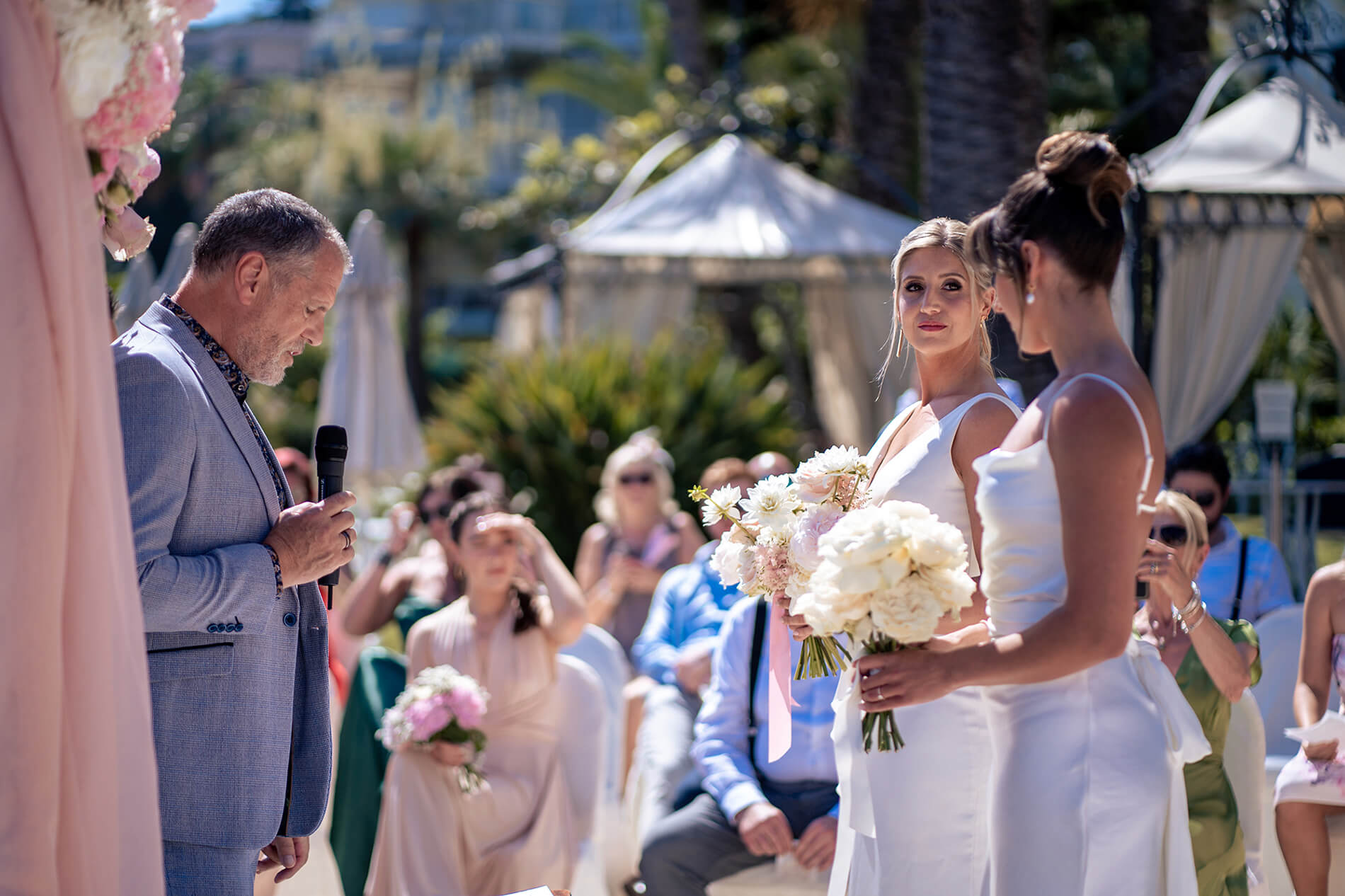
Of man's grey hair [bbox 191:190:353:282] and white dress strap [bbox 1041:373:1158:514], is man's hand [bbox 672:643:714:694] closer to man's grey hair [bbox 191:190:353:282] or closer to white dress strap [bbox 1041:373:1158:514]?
man's grey hair [bbox 191:190:353:282]

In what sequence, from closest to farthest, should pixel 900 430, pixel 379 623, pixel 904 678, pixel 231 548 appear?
pixel 904 678
pixel 231 548
pixel 900 430
pixel 379 623

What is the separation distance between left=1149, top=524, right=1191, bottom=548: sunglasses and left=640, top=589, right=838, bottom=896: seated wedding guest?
113 cm

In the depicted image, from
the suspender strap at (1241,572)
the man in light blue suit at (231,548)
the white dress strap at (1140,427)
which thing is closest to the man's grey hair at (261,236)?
the man in light blue suit at (231,548)

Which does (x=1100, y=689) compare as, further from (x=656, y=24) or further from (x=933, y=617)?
(x=656, y=24)

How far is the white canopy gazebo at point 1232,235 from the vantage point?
6.90m

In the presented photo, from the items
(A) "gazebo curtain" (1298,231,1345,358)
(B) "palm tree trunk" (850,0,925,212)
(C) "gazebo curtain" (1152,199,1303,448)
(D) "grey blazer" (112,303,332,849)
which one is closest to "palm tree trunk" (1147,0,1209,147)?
(B) "palm tree trunk" (850,0,925,212)

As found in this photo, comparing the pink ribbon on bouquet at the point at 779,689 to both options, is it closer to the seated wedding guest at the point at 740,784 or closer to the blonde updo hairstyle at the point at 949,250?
the blonde updo hairstyle at the point at 949,250

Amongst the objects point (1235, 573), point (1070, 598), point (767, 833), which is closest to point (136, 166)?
point (1070, 598)

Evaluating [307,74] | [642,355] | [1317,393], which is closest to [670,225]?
[642,355]

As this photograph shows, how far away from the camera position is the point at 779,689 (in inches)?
118

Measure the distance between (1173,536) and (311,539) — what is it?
251cm

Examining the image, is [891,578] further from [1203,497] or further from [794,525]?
[1203,497]

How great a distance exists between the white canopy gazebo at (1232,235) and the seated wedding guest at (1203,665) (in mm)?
3313

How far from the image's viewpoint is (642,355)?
35.8 ft
